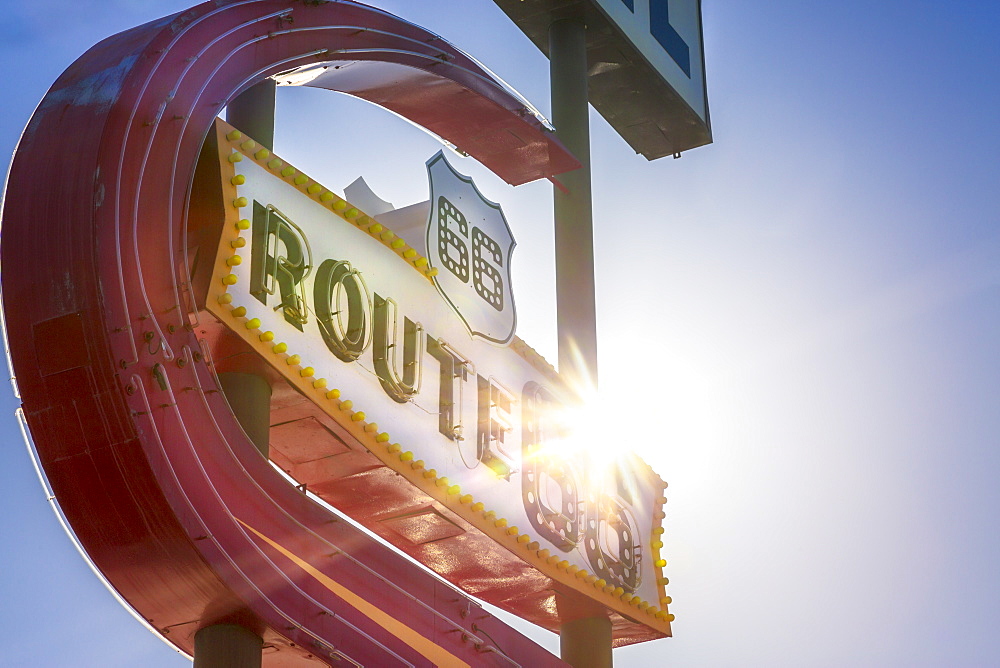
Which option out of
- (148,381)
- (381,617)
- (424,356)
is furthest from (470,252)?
(148,381)

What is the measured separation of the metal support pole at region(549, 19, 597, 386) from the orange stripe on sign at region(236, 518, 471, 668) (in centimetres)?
471

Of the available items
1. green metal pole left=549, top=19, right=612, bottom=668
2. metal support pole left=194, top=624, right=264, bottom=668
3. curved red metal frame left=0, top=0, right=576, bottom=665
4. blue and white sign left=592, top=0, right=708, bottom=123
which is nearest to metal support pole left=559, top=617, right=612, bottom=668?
green metal pole left=549, top=19, right=612, bottom=668

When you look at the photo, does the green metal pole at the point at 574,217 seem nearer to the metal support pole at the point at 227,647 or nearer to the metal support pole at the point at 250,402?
the metal support pole at the point at 250,402

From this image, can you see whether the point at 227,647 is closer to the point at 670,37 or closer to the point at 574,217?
the point at 574,217

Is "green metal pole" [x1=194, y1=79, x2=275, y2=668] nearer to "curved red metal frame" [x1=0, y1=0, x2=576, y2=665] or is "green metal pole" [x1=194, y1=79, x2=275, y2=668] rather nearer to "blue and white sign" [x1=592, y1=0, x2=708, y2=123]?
"curved red metal frame" [x1=0, y1=0, x2=576, y2=665]

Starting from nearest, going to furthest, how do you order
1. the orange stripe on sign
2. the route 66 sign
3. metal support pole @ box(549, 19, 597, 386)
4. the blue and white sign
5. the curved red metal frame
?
the curved red metal frame, the orange stripe on sign, the route 66 sign, metal support pole @ box(549, 19, 597, 386), the blue and white sign

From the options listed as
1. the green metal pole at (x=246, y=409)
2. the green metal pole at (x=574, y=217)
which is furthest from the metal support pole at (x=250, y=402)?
the green metal pole at (x=574, y=217)

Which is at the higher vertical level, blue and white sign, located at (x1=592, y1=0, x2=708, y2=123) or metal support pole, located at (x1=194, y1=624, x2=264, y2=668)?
blue and white sign, located at (x1=592, y1=0, x2=708, y2=123)

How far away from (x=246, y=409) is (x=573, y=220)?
19.5 feet

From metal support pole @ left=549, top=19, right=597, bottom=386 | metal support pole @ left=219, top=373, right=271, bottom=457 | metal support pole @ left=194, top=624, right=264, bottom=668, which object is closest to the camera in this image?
metal support pole @ left=194, top=624, right=264, bottom=668

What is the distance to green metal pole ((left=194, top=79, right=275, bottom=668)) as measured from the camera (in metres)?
6.55

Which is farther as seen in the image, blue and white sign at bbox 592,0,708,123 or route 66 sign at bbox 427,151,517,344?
blue and white sign at bbox 592,0,708,123

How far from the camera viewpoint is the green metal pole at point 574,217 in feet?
40.8

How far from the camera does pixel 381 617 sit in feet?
23.4
